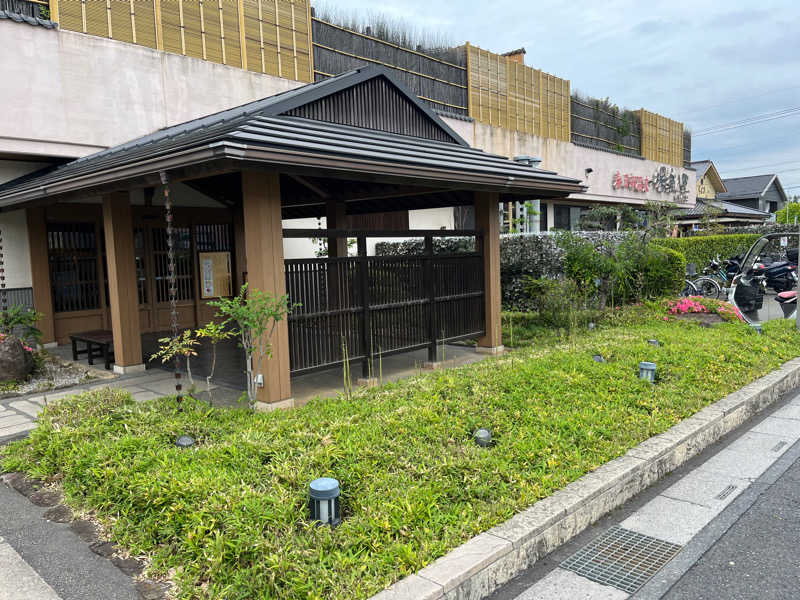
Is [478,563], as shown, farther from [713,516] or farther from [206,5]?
[206,5]

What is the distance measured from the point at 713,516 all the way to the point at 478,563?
1.96m

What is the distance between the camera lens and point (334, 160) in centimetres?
557

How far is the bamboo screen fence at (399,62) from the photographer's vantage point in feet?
48.5

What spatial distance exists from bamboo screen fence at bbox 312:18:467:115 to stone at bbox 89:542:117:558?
12168mm

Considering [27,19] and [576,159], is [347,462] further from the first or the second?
[576,159]

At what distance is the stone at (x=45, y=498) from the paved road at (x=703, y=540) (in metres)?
3.15

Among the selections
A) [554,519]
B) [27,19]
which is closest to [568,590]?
[554,519]

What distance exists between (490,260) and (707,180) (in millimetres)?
35721

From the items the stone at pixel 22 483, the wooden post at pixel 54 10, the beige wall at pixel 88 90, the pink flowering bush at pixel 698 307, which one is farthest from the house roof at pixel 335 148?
the pink flowering bush at pixel 698 307

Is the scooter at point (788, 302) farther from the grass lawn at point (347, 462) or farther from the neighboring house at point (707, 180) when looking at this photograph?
the neighboring house at point (707, 180)

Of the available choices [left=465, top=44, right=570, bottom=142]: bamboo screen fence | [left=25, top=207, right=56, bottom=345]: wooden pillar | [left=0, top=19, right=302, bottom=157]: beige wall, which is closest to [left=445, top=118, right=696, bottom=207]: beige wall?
[left=465, top=44, right=570, bottom=142]: bamboo screen fence

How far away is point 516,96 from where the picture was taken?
20.9 metres

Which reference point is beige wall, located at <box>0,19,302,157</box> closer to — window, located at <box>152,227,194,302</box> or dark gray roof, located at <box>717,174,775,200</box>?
window, located at <box>152,227,194,302</box>

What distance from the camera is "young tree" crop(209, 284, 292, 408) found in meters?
5.09
